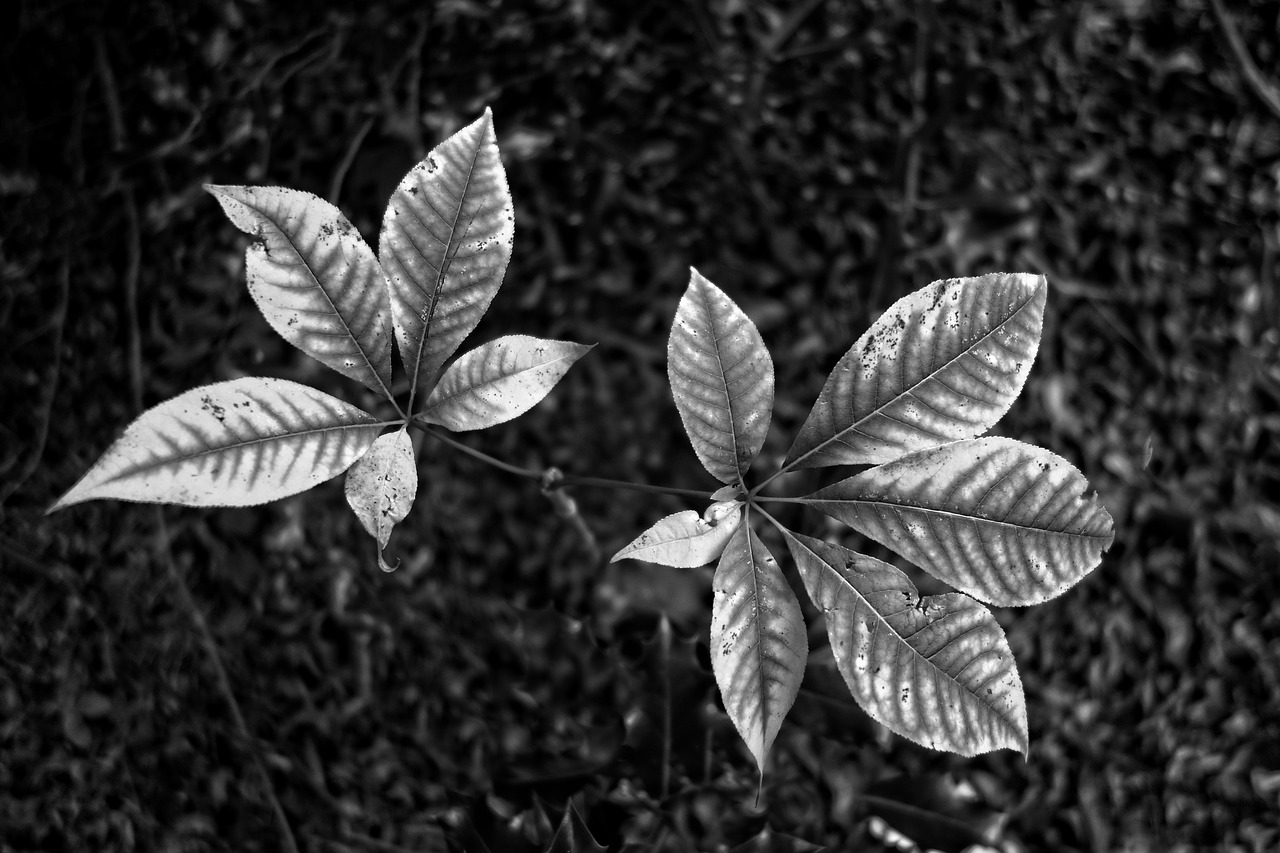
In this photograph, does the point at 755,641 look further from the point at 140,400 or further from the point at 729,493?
the point at 140,400

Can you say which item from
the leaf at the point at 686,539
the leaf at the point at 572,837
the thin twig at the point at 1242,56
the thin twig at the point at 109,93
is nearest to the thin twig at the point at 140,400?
the thin twig at the point at 109,93

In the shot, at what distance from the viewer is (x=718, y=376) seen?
43 cm

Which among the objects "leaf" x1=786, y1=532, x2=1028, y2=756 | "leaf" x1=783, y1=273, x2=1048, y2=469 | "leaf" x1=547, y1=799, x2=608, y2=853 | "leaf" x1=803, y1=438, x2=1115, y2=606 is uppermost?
"leaf" x1=783, y1=273, x2=1048, y2=469

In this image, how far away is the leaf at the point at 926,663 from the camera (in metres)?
0.40

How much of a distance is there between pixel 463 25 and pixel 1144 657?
2.71ft

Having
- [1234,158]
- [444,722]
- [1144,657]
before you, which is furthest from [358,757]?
[1234,158]

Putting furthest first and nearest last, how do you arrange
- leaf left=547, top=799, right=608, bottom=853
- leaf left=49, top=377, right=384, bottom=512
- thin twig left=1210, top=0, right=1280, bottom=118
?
1. thin twig left=1210, top=0, right=1280, bottom=118
2. leaf left=547, top=799, right=608, bottom=853
3. leaf left=49, top=377, right=384, bottom=512

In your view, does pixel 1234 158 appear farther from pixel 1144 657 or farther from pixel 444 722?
pixel 444 722

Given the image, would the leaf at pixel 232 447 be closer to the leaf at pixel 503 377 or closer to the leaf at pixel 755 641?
the leaf at pixel 503 377

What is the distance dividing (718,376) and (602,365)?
1.38 feet

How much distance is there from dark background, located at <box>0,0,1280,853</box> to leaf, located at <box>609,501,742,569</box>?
24 cm

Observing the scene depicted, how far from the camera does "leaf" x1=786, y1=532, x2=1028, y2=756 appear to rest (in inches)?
15.9

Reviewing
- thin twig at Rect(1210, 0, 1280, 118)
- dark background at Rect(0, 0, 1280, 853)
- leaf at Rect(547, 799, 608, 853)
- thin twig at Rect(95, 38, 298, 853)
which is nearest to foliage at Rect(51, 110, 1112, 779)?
leaf at Rect(547, 799, 608, 853)

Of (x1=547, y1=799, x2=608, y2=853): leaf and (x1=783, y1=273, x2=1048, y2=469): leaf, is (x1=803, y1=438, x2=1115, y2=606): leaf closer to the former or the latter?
(x1=783, y1=273, x2=1048, y2=469): leaf
